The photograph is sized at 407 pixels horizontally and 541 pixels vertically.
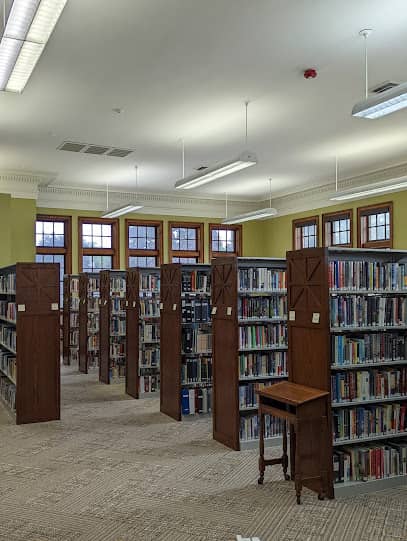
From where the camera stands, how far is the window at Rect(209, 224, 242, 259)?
14.9 metres

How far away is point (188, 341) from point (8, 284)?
9.23 feet

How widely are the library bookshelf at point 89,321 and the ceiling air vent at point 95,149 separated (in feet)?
8.15

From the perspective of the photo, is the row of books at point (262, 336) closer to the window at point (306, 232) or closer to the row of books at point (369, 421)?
the row of books at point (369, 421)

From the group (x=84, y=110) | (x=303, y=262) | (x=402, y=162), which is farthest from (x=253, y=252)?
(x=303, y=262)

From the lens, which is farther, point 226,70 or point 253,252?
point 253,252

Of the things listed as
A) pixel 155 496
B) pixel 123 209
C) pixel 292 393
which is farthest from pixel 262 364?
pixel 123 209

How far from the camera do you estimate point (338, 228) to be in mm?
12703

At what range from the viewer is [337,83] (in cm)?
638

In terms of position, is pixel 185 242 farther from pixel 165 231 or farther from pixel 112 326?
pixel 112 326

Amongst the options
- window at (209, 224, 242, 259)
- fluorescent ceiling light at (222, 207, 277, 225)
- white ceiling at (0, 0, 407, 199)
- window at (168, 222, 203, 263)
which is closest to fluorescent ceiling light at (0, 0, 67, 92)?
white ceiling at (0, 0, 407, 199)

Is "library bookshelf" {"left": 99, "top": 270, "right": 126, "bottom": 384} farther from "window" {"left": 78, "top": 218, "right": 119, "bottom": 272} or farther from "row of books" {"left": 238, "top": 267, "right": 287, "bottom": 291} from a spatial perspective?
"row of books" {"left": 238, "top": 267, "right": 287, "bottom": 291}

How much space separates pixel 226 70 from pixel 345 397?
3.61 meters

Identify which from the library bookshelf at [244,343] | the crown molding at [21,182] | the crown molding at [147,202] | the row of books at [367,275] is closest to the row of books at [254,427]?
the library bookshelf at [244,343]

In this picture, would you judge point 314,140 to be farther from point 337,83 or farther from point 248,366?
point 248,366
